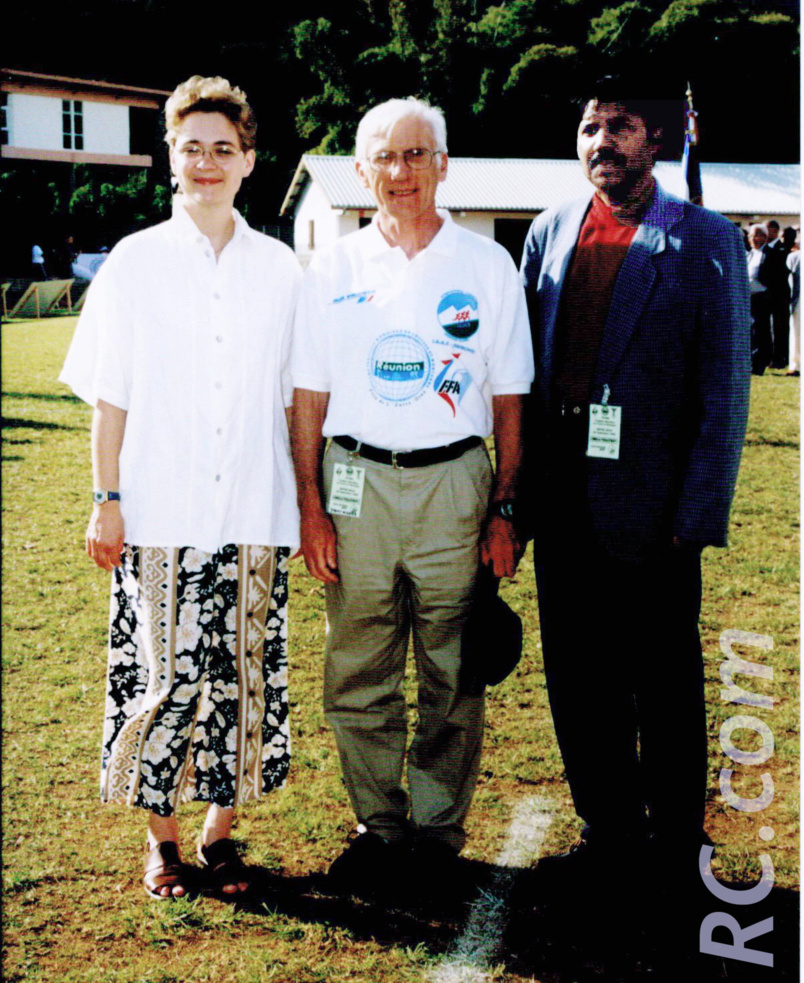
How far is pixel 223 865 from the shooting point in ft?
9.12

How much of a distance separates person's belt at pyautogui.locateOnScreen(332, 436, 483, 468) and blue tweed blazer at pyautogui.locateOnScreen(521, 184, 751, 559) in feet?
1.20

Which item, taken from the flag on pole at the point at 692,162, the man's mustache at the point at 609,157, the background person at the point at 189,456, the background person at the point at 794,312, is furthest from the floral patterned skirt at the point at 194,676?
the background person at the point at 794,312

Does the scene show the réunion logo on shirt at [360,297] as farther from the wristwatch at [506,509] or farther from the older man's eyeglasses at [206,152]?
the wristwatch at [506,509]

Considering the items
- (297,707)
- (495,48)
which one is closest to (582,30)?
(495,48)

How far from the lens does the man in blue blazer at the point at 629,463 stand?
2.52m

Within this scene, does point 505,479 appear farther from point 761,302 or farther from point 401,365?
point 761,302

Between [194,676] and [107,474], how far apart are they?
592 millimetres

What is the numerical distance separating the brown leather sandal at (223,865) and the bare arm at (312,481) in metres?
0.86

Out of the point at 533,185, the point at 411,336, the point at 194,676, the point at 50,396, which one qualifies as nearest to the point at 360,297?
the point at 411,336

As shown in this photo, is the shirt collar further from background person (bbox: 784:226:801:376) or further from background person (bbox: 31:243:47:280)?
background person (bbox: 31:243:47:280)

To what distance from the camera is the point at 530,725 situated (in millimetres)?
3898

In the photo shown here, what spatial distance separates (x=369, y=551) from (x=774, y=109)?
26615 mm

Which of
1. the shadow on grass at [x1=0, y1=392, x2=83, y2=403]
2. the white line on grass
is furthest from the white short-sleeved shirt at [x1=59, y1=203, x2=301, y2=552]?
the shadow on grass at [x1=0, y1=392, x2=83, y2=403]
